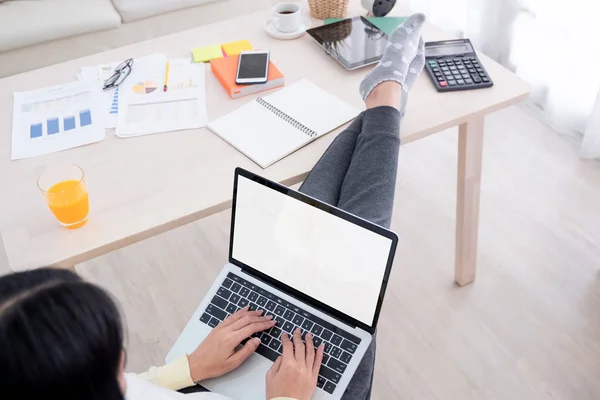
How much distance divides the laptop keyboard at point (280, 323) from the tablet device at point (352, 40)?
2.00 ft

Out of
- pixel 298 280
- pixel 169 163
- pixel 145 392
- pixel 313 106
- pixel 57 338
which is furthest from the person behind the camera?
pixel 313 106

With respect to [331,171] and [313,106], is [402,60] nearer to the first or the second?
[313,106]

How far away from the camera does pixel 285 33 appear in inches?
60.6

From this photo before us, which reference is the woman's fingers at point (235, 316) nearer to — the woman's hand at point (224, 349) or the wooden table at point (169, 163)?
the woman's hand at point (224, 349)

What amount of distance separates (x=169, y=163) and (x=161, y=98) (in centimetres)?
24

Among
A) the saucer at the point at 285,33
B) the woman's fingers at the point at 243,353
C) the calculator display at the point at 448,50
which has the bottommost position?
the woman's fingers at the point at 243,353

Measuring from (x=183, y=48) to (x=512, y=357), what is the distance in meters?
1.16

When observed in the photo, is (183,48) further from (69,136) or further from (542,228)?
(542,228)

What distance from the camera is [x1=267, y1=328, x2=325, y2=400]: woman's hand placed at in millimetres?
911

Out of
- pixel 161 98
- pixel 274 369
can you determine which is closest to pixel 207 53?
pixel 161 98

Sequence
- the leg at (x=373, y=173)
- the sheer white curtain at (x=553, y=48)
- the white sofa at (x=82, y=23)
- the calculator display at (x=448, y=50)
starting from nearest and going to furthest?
1. the leg at (x=373, y=173)
2. the calculator display at (x=448, y=50)
3. the sheer white curtain at (x=553, y=48)
4. the white sofa at (x=82, y=23)

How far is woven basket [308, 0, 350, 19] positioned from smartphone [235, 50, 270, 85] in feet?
0.82

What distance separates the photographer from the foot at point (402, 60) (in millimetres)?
1230

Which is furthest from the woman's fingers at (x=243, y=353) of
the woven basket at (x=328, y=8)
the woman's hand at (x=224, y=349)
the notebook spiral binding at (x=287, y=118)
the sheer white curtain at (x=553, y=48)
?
the sheer white curtain at (x=553, y=48)
